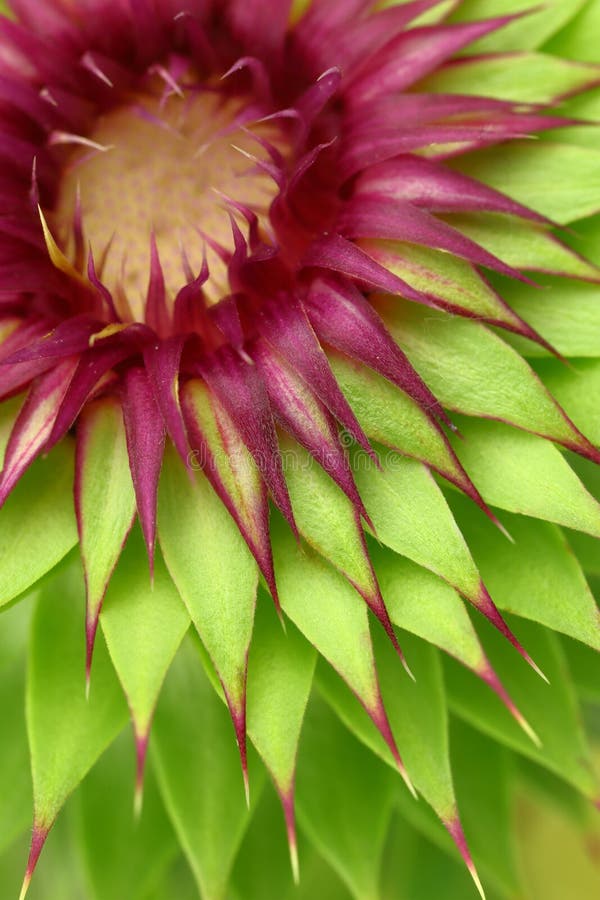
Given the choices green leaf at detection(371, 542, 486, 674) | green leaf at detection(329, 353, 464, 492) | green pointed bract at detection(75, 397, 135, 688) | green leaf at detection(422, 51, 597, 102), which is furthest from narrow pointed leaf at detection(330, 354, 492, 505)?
green leaf at detection(422, 51, 597, 102)

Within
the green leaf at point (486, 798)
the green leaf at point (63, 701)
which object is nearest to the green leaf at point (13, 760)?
the green leaf at point (63, 701)

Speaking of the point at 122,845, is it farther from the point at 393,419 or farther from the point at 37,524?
the point at 393,419

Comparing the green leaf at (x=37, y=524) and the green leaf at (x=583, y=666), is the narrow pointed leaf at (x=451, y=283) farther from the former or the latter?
the green leaf at (x=583, y=666)

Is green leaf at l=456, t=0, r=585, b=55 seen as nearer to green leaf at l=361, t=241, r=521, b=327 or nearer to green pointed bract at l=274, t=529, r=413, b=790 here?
green leaf at l=361, t=241, r=521, b=327

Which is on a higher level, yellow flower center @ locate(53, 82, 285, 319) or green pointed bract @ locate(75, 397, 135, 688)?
yellow flower center @ locate(53, 82, 285, 319)

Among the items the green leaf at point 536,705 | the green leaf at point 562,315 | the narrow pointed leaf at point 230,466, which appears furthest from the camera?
the green leaf at point 536,705

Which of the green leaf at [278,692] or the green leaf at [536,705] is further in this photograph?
the green leaf at [536,705]

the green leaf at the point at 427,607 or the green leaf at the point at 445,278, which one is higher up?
the green leaf at the point at 445,278

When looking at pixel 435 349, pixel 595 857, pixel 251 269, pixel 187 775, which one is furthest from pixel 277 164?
pixel 595 857
